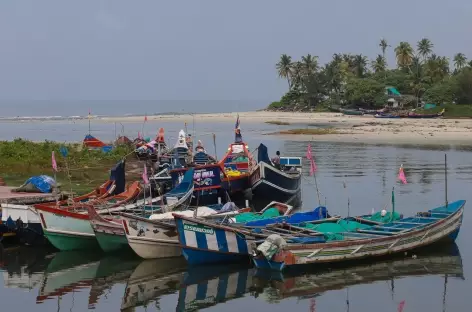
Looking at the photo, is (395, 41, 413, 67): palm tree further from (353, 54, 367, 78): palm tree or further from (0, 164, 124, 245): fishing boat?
(0, 164, 124, 245): fishing boat

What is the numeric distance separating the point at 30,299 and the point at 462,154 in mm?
35469

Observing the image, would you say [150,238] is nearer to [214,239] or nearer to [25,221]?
[214,239]

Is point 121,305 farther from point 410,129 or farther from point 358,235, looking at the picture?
point 410,129

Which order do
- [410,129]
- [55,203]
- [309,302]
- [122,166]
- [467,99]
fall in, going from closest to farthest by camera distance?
[309,302]
[55,203]
[122,166]
[410,129]
[467,99]

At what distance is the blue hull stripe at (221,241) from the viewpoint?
54.3 ft

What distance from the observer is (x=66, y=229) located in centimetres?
1872

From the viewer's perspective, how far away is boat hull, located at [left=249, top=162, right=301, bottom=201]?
26.3 m

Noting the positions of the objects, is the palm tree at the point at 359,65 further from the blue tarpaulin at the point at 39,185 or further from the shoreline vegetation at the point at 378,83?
the blue tarpaulin at the point at 39,185

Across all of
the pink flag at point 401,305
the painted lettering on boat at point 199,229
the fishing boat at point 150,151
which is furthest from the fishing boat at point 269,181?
the pink flag at point 401,305

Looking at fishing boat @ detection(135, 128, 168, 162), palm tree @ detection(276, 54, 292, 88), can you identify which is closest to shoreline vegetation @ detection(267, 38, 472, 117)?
Result: palm tree @ detection(276, 54, 292, 88)

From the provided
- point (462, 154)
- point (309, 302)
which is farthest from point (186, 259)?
point (462, 154)

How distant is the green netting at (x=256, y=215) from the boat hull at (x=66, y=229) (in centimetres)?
424

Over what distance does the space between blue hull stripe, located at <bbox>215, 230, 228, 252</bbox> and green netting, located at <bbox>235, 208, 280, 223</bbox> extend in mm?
1843

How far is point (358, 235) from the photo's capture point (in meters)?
17.5
